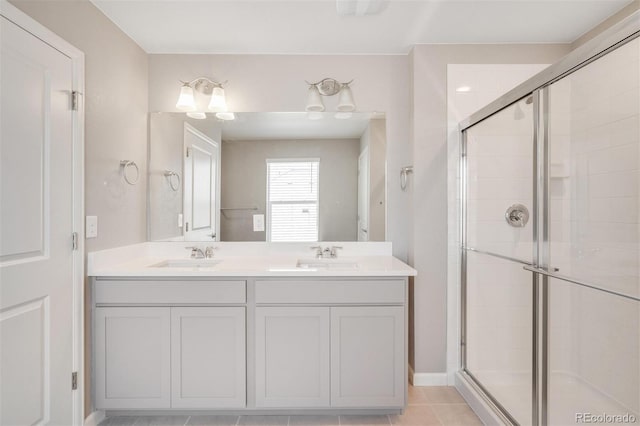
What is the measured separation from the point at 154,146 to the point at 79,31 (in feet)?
2.79

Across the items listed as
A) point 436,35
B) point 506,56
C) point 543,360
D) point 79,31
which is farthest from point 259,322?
point 506,56

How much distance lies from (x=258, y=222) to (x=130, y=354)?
1.12 meters

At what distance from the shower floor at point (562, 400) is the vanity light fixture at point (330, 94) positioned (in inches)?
78.1

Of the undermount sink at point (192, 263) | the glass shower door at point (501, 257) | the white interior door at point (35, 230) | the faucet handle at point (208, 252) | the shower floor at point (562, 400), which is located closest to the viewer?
the white interior door at point (35, 230)

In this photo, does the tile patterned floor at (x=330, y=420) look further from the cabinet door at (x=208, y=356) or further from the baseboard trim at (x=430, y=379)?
the baseboard trim at (x=430, y=379)

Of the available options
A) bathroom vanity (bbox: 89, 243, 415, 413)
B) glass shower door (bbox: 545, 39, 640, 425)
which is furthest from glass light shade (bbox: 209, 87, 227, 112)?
glass shower door (bbox: 545, 39, 640, 425)

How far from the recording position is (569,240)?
1.79m

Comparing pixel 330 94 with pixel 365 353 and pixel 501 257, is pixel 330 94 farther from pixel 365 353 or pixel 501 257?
pixel 365 353

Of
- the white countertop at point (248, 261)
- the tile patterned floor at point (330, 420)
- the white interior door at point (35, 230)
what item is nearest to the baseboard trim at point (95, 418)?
the tile patterned floor at point (330, 420)

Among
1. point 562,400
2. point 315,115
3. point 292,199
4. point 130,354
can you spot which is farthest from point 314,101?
point 562,400

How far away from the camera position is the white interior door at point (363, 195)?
2523 millimetres

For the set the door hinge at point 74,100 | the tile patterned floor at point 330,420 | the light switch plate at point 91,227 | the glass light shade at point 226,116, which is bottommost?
the tile patterned floor at point 330,420

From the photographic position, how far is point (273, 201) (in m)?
2.56

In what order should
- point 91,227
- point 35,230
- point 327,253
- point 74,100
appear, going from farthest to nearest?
1. point 327,253
2. point 91,227
3. point 74,100
4. point 35,230
